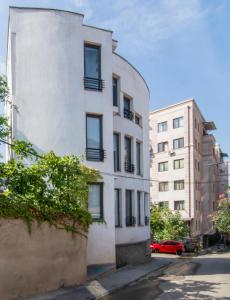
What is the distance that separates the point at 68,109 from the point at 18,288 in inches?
371

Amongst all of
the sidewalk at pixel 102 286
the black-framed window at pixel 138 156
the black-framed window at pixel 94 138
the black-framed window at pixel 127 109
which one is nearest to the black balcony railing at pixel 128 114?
the black-framed window at pixel 127 109

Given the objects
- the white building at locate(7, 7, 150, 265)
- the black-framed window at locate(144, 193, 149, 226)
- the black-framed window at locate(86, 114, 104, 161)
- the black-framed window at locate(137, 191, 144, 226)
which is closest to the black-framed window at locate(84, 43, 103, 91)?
the white building at locate(7, 7, 150, 265)

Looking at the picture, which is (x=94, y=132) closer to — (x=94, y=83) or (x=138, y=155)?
(x=94, y=83)

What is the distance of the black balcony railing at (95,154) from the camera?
66.6 ft

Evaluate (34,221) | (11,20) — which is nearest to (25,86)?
(11,20)

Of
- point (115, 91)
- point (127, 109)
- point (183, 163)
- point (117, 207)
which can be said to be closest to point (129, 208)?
point (117, 207)

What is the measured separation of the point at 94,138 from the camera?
67.9ft

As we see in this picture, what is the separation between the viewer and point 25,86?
19.6m

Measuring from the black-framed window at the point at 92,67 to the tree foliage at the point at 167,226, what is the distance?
85.9 ft

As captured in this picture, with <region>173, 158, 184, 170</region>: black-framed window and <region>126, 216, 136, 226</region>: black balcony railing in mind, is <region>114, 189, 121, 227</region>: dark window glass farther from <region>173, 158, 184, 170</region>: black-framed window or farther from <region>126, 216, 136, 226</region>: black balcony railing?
<region>173, 158, 184, 170</region>: black-framed window

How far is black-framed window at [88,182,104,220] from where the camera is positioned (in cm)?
1995

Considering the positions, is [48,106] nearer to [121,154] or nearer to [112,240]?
[121,154]

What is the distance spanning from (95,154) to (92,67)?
453 cm

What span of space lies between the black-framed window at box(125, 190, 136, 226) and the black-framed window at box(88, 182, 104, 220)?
4.05 meters
